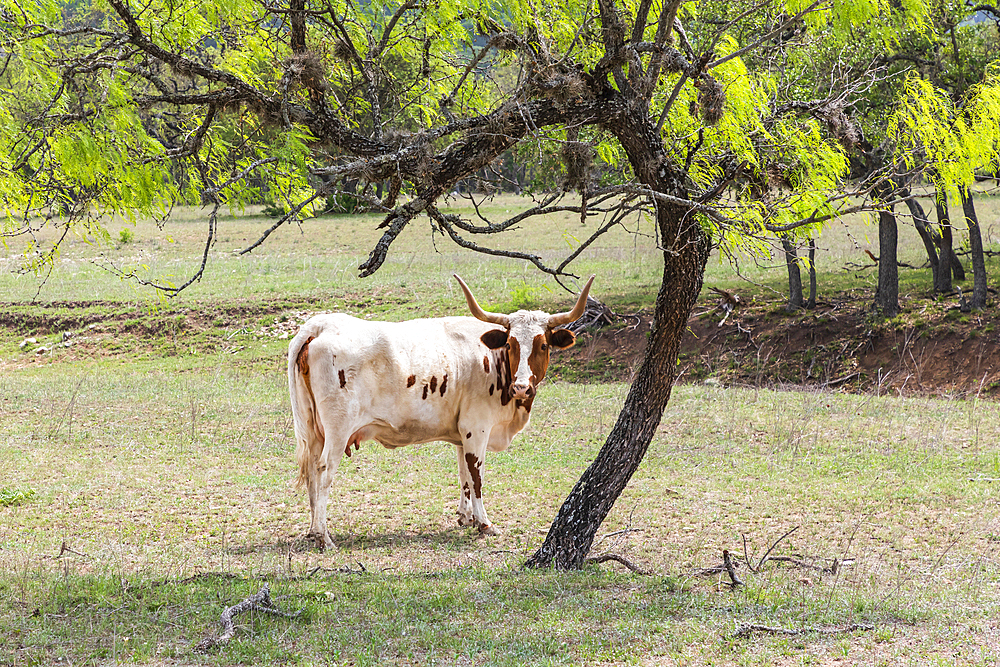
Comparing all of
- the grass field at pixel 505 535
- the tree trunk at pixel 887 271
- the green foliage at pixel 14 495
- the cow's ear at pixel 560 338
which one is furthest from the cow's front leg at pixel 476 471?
the tree trunk at pixel 887 271

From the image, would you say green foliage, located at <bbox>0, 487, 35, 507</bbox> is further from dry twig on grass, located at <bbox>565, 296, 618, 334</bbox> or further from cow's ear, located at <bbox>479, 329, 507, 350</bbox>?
dry twig on grass, located at <bbox>565, 296, 618, 334</bbox>

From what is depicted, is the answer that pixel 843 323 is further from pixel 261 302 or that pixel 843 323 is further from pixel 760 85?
pixel 261 302

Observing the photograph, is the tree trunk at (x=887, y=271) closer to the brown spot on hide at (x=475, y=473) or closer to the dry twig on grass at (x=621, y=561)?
the brown spot on hide at (x=475, y=473)

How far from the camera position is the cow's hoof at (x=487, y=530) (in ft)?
30.8

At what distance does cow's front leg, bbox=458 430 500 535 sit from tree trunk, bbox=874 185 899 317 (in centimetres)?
1296

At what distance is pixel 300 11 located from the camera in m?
6.80

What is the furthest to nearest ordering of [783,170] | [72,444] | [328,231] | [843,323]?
[328,231] < [843,323] < [72,444] < [783,170]

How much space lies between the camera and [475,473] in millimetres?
9750

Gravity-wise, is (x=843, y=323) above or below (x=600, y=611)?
above

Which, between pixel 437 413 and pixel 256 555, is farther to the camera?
pixel 437 413

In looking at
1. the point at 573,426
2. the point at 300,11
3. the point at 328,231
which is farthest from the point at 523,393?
the point at 328,231

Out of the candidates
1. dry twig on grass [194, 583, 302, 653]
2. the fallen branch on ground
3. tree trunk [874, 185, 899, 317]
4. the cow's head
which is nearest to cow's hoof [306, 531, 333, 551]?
dry twig on grass [194, 583, 302, 653]

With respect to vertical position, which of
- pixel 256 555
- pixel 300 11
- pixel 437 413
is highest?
pixel 300 11

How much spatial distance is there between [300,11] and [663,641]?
17.0 feet
